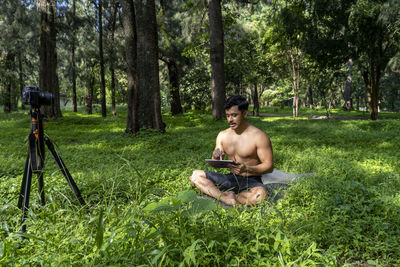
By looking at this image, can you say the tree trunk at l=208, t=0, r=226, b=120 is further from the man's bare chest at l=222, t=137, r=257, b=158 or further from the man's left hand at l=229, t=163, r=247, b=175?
the man's left hand at l=229, t=163, r=247, b=175

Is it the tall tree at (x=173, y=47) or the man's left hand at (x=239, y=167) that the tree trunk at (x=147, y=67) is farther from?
the tall tree at (x=173, y=47)

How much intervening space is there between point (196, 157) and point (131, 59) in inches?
225

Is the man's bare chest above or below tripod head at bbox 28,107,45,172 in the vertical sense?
below

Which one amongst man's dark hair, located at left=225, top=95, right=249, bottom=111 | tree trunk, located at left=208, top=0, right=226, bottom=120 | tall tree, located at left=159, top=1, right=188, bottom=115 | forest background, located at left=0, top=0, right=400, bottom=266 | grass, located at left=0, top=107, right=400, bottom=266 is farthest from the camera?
tall tree, located at left=159, top=1, right=188, bottom=115

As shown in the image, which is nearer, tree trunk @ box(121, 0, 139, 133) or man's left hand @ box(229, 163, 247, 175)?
man's left hand @ box(229, 163, 247, 175)

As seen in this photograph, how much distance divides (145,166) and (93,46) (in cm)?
2048

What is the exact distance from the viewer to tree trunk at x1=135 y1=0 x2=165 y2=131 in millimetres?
10141

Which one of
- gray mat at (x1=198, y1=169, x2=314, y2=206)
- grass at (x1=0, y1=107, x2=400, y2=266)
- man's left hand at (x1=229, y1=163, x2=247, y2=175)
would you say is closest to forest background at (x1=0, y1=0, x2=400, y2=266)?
grass at (x1=0, y1=107, x2=400, y2=266)

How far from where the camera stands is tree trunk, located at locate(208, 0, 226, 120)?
1411 centimetres

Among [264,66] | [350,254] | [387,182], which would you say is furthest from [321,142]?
[264,66]

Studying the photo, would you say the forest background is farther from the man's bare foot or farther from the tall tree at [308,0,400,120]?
the man's bare foot

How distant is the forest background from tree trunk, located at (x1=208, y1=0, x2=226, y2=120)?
6 centimetres

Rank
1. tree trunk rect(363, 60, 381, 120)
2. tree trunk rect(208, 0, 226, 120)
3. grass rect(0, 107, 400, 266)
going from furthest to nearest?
tree trunk rect(363, 60, 381, 120)
tree trunk rect(208, 0, 226, 120)
grass rect(0, 107, 400, 266)

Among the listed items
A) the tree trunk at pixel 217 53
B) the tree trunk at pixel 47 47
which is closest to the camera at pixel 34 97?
the tree trunk at pixel 217 53
